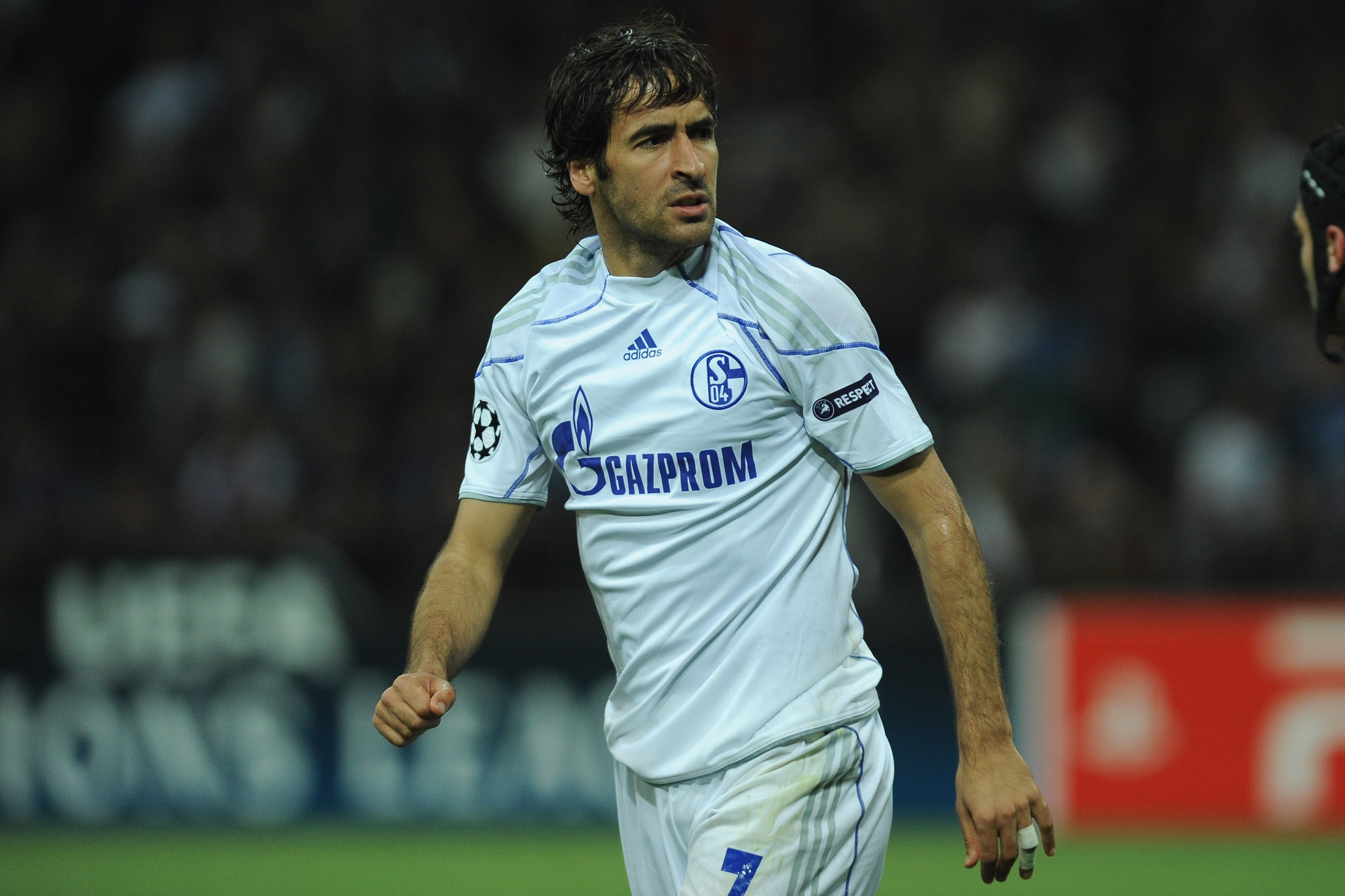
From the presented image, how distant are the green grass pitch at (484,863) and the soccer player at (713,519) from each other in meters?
4.13

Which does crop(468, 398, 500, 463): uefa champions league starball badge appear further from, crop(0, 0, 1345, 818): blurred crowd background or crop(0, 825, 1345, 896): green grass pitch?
crop(0, 0, 1345, 818): blurred crowd background

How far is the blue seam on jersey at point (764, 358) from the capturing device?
3279 mm

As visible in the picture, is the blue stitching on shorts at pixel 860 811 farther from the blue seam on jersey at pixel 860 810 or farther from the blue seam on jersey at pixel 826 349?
the blue seam on jersey at pixel 826 349

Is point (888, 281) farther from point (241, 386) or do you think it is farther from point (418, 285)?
point (241, 386)

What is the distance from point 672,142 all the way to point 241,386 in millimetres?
7217

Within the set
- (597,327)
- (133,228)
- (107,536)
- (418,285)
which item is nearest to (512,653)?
(107,536)

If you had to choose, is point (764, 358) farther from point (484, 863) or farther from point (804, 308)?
point (484, 863)

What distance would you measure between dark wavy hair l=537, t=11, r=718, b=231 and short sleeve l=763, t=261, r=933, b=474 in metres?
0.50

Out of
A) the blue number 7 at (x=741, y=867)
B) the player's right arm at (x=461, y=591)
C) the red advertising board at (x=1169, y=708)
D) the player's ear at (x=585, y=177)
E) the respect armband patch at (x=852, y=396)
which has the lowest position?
the red advertising board at (x=1169, y=708)

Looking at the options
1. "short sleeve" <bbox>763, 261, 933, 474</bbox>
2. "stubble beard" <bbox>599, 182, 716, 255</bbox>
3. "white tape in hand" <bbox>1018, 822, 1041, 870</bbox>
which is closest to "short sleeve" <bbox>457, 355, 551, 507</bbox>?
"stubble beard" <bbox>599, 182, 716, 255</bbox>

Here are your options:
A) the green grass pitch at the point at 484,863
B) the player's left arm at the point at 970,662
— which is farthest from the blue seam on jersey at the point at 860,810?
the green grass pitch at the point at 484,863

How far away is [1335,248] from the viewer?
305cm

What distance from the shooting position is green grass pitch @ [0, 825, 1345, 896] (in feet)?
24.1

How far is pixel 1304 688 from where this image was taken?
8.31 m
